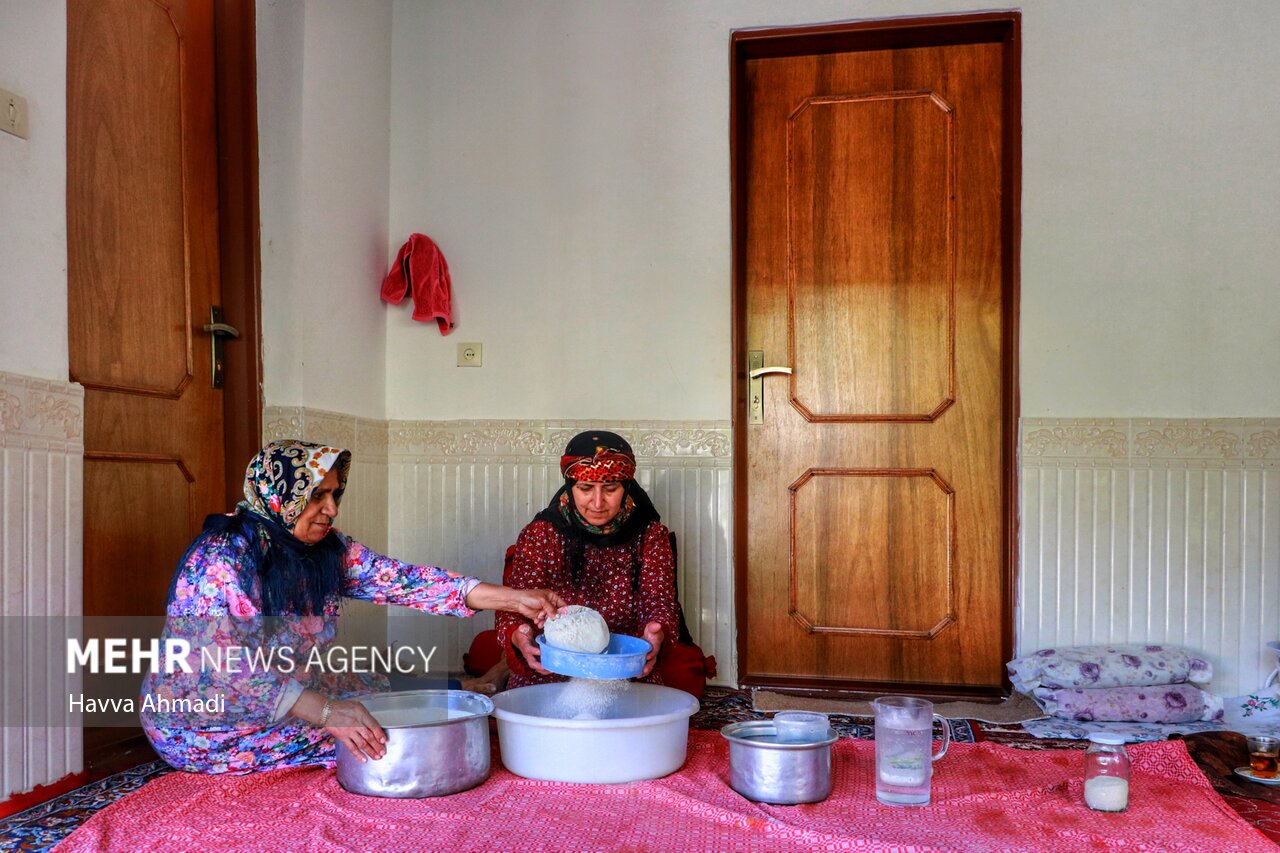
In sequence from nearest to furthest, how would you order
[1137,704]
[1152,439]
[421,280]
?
[1137,704], [1152,439], [421,280]

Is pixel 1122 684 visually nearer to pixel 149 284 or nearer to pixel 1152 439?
pixel 1152 439

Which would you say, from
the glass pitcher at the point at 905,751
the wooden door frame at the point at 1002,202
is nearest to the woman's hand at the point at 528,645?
the glass pitcher at the point at 905,751

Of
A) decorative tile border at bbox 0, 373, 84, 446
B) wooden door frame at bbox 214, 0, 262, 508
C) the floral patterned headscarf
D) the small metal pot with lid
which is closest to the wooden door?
wooden door frame at bbox 214, 0, 262, 508

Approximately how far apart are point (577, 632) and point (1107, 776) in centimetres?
107

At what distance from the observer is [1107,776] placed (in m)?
2.08

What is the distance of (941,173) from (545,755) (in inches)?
94.0

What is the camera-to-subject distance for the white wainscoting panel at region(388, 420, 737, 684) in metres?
3.60

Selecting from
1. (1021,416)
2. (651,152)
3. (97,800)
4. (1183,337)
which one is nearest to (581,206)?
(651,152)

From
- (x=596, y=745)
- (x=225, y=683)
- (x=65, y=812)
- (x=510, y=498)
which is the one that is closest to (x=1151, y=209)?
(x=510, y=498)

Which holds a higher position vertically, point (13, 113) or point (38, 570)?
point (13, 113)

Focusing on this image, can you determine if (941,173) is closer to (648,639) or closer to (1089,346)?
(1089,346)

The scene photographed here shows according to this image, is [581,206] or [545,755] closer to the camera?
[545,755]

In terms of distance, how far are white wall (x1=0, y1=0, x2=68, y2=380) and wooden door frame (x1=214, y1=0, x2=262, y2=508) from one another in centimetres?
79

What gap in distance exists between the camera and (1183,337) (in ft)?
11.1
